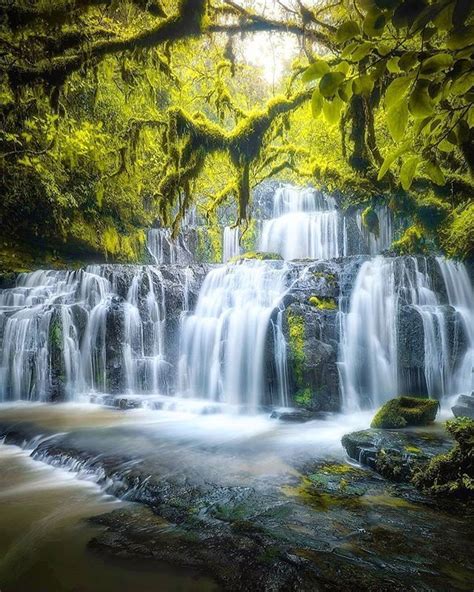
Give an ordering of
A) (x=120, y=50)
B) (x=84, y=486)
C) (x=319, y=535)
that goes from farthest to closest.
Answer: (x=120, y=50) < (x=84, y=486) < (x=319, y=535)

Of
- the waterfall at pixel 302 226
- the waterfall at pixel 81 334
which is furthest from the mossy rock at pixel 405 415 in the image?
the waterfall at pixel 302 226

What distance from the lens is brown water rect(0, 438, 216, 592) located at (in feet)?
8.05

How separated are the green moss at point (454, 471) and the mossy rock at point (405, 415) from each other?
1706mm

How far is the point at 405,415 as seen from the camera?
5707 mm

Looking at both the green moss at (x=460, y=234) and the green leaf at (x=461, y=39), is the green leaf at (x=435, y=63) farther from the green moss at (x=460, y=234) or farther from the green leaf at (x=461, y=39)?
the green moss at (x=460, y=234)

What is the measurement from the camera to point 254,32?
500 cm

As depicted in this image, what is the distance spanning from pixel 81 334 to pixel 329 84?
34.0 feet

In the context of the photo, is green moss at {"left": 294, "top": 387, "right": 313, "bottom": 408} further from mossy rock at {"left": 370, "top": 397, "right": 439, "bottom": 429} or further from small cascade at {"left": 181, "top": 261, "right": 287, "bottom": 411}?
mossy rock at {"left": 370, "top": 397, "right": 439, "bottom": 429}

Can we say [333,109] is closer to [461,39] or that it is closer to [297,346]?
[461,39]

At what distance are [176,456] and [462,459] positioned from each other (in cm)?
343

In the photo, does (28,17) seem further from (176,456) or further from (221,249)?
(221,249)

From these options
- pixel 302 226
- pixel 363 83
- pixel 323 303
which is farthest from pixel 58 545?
pixel 302 226

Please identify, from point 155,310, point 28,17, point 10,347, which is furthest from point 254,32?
point 10,347

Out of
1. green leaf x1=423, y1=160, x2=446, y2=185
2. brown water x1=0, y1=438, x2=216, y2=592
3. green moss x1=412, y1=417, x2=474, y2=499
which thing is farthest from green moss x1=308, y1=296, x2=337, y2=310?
green leaf x1=423, y1=160, x2=446, y2=185
